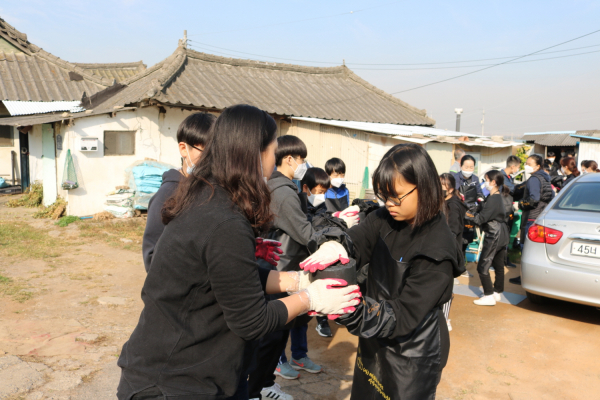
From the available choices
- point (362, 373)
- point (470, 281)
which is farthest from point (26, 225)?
point (362, 373)

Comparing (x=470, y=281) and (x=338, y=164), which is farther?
(x=470, y=281)

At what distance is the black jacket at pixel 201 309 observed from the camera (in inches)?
56.3

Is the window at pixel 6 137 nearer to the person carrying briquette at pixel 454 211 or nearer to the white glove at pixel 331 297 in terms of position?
the person carrying briquette at pixel 454 211

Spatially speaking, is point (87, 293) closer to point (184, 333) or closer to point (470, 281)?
point (184, 333)

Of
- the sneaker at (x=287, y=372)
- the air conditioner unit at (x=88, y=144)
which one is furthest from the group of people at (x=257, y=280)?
the air conditioner unit at (x=88, y=144)

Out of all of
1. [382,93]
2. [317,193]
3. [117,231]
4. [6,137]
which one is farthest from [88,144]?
[382,93]

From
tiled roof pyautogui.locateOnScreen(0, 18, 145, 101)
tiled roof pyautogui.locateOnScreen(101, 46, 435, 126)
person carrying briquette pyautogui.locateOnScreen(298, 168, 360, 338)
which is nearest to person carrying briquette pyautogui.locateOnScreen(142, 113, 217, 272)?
person carrying briquette pyautogui.locateOnScreen(298, 168, 360, 338)

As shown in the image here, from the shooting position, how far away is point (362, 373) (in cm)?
210

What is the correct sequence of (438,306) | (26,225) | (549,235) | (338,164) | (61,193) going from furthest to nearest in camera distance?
(61,193), (26,225), (338,164), (549,235), (438,306)

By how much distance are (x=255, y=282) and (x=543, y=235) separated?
4.51 m

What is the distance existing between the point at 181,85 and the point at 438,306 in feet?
37.2

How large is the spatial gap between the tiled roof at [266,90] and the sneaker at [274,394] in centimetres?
853

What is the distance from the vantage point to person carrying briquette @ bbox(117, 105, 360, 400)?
4.72 ft

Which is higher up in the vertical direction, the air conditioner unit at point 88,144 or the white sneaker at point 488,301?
the air conditioner unit at point 88,144
